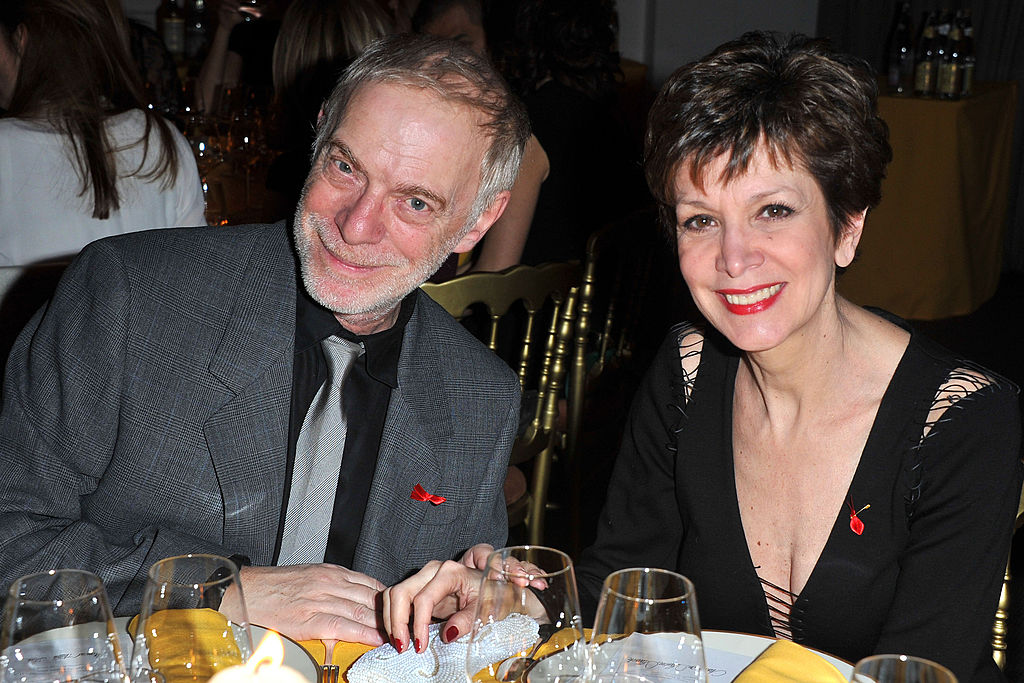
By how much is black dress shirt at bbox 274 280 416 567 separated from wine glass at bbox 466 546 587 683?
0.77 meters

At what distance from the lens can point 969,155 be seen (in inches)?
221

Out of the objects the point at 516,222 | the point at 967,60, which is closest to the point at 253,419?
the point at 516,222

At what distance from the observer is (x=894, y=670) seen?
0.86 m

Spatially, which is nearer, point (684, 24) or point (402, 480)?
point (402, 480)

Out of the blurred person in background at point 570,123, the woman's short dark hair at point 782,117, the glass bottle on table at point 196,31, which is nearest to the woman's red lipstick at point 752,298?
the woman's short dark hair at point 782,117

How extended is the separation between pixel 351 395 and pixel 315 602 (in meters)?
0.47

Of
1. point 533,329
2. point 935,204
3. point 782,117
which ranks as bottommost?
point 935,204

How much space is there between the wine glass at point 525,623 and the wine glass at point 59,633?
341 mm

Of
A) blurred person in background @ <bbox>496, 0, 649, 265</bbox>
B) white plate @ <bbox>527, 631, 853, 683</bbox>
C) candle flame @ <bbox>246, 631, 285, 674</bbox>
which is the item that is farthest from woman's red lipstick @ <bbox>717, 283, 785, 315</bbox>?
blurred person in background @ <bbox>496, 0, 649, 265</bbox>

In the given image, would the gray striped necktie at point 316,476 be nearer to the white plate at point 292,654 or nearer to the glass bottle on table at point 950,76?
the white plate at point 292,654

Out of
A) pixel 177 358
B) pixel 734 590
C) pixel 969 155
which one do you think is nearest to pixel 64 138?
pixel 177 358

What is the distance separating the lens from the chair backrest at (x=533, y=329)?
2.32 meters

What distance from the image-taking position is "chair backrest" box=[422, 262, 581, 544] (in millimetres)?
2316

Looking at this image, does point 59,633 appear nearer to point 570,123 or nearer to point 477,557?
point 477,557
